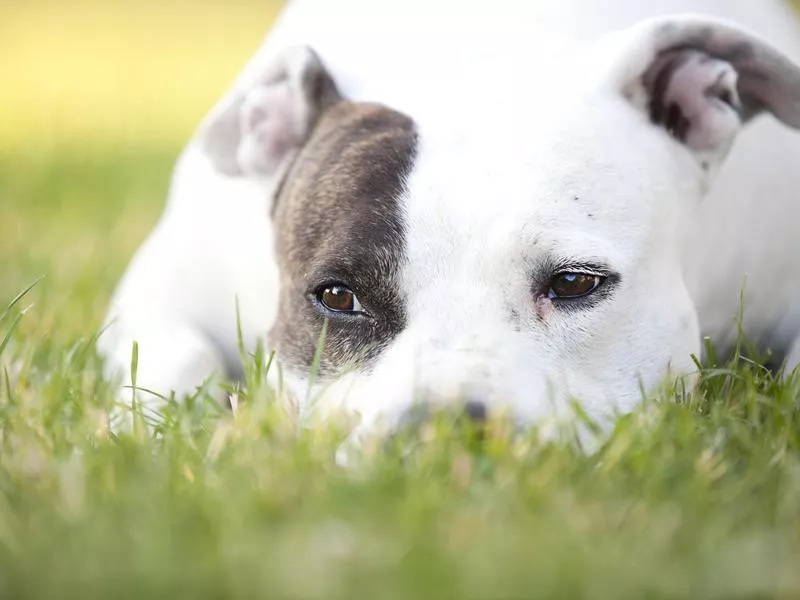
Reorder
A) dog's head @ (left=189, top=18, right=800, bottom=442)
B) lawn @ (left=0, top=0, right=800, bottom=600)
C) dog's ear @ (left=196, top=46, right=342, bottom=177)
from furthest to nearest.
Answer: dog's ear @ (left=196, top=46, right=342, bottom=177) → dog's head @ (left=189, top=18, right=800, bottom=442) → lawn @ (left=0, top=0, right=800, bottom=600)

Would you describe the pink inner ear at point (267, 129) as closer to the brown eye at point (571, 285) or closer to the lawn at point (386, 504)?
the lawn at point (386, 504)

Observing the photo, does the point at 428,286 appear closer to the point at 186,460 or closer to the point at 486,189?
the point at 486,189

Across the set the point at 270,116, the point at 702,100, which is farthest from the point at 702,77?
the point at 270,116

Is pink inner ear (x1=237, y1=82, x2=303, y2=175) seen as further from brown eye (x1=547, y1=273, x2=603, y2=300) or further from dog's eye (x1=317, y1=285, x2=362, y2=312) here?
brown eye (x1=547, y1=273, x2=603, y2=300)

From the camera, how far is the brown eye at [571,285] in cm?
243

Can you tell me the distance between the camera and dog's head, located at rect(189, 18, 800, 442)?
235cm

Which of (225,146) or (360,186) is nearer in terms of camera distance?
(360,186)

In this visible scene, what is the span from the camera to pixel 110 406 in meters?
2.54

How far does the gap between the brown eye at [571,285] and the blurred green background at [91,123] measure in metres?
1.42

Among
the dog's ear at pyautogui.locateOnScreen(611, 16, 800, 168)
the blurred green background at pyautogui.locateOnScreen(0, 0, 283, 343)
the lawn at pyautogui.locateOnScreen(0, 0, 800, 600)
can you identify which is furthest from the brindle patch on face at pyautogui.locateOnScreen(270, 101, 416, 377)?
the blurred green background at pyautogui.locateOnScreen(0, 0, 283, 343)

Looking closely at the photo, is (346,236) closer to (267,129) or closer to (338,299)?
(338,299)

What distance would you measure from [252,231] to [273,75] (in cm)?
39

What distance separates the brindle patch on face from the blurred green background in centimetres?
85

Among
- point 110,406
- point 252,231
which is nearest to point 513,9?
point 252,231
